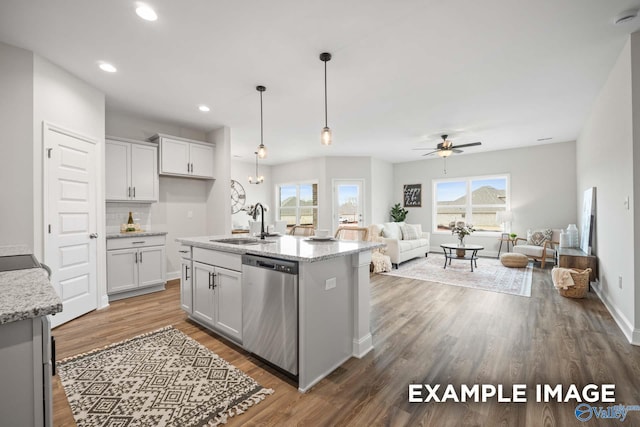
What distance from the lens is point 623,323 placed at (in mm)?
2742

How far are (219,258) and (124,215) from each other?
8.85 feet

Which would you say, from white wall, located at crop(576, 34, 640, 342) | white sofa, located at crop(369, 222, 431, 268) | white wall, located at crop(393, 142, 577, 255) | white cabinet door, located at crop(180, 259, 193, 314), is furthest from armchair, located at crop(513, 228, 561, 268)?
white cabinet door, located at crop(180, 259, 193, 314)

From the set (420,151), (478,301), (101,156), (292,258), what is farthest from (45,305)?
(420,151)

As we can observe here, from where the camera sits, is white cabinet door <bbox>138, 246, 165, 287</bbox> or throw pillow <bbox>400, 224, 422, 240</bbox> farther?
throw pillow <bbox>400, 224, 422, 240</bbox>

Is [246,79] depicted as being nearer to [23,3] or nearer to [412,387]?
[23,3]

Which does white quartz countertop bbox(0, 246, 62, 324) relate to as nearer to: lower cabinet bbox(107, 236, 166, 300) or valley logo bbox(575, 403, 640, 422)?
valley logo bbox(575, 403, 640, 422)

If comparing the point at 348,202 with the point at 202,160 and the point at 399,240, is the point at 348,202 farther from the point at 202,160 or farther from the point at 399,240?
the point at 202,160

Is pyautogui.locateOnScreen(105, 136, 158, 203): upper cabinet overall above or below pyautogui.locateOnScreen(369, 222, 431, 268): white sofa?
above

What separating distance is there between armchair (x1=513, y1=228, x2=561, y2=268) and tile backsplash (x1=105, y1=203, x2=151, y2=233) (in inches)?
279

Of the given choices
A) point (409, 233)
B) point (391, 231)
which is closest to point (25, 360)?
point (391, 231)

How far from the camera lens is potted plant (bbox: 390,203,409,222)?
8211 mm

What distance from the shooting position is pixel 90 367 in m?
2.14

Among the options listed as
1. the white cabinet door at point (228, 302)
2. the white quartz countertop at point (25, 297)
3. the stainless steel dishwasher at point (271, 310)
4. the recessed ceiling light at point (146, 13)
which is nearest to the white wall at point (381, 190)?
the white cabinet door at point (228, 302)

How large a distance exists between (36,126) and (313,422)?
3547mm
